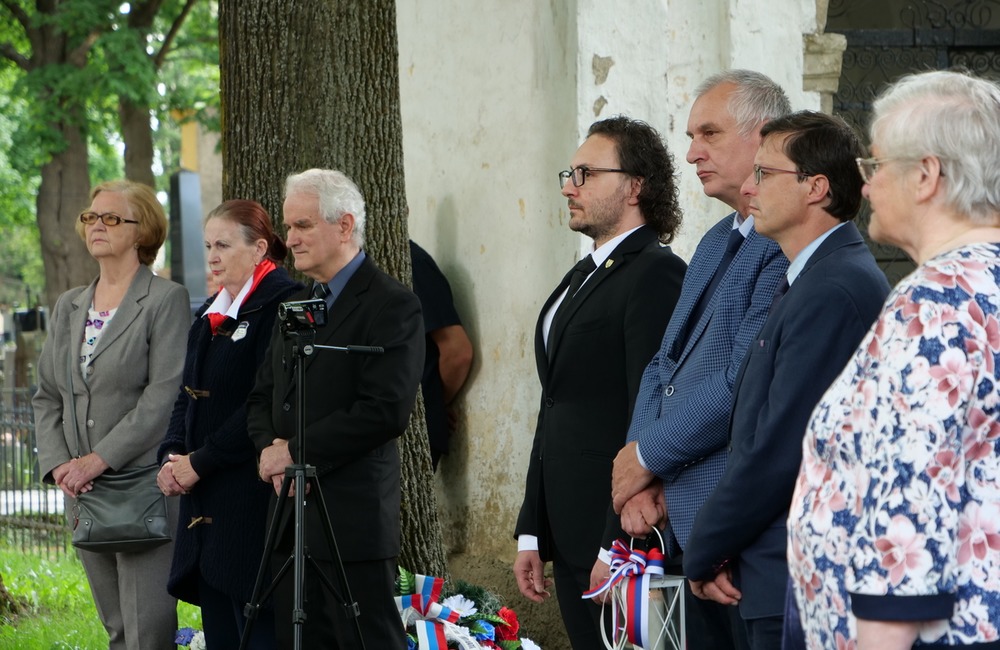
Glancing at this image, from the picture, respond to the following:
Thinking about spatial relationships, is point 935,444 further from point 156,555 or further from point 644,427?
point 156,555

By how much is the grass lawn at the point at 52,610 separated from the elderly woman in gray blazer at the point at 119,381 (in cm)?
147

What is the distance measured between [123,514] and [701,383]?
264 centimetres

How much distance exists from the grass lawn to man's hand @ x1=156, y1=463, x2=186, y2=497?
2159mm

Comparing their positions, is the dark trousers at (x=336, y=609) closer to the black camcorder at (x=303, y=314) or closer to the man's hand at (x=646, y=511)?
the black camcorder at (x=303, y=314)

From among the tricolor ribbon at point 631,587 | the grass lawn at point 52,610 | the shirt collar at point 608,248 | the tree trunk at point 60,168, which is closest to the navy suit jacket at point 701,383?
the tricolor ribbon at point 631,587

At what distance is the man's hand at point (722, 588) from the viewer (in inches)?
125

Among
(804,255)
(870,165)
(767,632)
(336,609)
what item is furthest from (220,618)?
(870,165)

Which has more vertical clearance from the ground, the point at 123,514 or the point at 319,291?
the point at 319,291

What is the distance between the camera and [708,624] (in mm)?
3572

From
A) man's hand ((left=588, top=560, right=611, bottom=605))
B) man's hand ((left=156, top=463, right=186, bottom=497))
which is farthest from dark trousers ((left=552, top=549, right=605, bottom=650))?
man's hand ((left=156, top=463, right=186, bottom=497))

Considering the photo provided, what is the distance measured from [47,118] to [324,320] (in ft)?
49.8

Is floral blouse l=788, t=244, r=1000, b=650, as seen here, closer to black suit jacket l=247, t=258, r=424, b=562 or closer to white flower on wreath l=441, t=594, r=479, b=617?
black suit jacket l=247, t=258, r=424, b=562

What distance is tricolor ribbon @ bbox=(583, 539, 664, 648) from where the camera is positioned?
11.4ft

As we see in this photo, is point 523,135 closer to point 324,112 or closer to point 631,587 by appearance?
point 324,112
